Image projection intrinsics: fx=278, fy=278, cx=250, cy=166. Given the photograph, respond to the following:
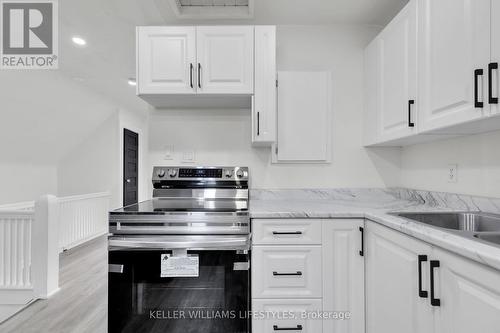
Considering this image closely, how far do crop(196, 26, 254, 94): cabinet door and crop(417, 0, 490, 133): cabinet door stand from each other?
1.04 metres

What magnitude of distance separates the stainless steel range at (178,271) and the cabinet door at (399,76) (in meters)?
1.10

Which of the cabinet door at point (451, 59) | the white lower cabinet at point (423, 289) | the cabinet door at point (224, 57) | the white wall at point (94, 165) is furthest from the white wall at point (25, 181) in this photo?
the cabinet door at point (451, 59)

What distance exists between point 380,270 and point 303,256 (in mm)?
395

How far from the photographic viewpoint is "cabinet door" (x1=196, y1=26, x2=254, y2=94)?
1912 millimetres

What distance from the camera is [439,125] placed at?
4.35 feet

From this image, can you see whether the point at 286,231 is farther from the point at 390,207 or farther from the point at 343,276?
the point at 390,207

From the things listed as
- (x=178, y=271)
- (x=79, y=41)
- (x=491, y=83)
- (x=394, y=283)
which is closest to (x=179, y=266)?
(x=178, y=271)

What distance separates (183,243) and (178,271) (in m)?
0.15

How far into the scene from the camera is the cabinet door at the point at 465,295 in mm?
749

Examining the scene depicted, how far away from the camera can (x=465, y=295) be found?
0.85m

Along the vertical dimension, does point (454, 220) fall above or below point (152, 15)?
below

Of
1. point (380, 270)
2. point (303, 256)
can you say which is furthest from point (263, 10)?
point (380, 270)

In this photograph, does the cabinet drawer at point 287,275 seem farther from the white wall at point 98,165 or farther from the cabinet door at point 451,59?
the white wall at point 98,165

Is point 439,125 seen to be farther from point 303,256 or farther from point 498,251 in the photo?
point 303,256
